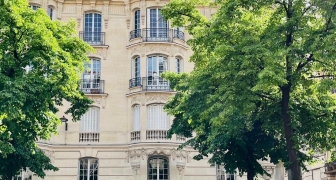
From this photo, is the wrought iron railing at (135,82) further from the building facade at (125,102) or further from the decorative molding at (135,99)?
the decorative molding at (135,99)

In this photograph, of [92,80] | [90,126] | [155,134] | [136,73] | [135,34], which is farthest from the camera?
[135,34]

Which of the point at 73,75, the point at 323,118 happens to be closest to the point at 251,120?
the point at 323,118

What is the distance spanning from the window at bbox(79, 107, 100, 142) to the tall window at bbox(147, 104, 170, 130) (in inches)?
132

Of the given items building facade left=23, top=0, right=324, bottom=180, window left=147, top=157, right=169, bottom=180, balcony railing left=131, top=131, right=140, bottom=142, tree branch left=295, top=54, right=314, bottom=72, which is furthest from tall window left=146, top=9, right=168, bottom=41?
tree branch left=295, top=54, right=314, bottom=72

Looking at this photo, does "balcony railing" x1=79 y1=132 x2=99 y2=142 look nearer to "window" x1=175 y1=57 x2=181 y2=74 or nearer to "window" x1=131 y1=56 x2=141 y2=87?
"window" x1=131 y1=56 x2=141 y2=87

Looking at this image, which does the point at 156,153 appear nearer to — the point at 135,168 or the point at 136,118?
the point at 135,168

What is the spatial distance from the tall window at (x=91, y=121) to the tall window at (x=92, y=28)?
4.57 meters

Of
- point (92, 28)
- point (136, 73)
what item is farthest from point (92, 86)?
point (92, 28)

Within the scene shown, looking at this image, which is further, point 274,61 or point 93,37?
point 93,37

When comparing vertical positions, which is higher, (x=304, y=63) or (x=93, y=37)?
(x=93, y=37)

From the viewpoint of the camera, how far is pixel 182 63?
29.4 meters

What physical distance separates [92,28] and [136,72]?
421 centimetres

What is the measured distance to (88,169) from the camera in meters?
27.6

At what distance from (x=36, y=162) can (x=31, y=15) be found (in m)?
6.37
